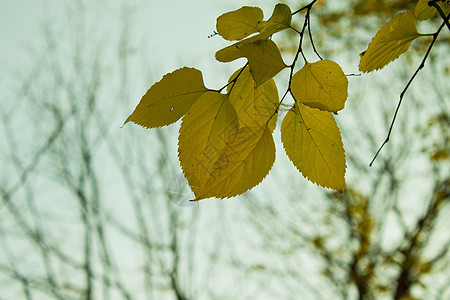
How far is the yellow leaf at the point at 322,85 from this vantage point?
13.8 inches

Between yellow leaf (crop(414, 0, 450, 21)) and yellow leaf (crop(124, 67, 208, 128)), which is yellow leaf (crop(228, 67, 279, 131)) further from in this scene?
yellow leaf (crop(414, 0, 450, 21))

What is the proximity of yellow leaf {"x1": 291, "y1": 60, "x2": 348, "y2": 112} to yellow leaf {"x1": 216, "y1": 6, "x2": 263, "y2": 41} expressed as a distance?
0.06 metres

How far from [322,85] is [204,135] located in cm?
12

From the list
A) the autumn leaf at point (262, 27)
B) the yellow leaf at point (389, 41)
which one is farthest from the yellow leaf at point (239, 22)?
the yellow leaf at point (389, 41)

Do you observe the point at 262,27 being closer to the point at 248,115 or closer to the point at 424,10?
the point at 248,115

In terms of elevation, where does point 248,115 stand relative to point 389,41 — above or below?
below

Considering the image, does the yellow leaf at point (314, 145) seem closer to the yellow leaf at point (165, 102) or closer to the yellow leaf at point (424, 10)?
the yellow leaf at point (165, 102)

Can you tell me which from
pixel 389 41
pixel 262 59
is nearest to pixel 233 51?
pixel 262 59

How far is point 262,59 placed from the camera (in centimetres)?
30

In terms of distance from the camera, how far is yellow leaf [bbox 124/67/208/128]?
336 mm

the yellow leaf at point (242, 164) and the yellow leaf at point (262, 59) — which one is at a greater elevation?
the yellow leaf at point (262, 59)

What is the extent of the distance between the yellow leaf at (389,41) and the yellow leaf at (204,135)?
0.17 meters

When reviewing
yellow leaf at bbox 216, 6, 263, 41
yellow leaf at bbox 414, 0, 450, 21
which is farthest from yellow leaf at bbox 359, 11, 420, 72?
yellow leaf at bbox 216, 6, 263, 41

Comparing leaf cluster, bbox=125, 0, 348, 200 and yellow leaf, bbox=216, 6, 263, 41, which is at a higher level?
yellow leaf, bbox=216, 6, 263, 41
